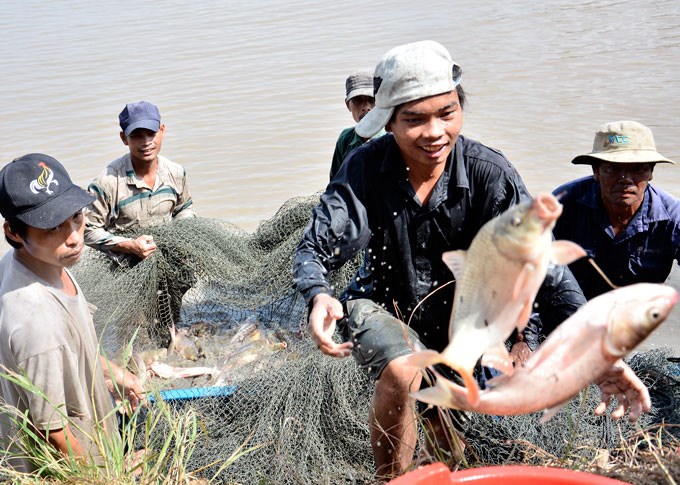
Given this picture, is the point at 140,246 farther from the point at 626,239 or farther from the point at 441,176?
→ the point at 626,239

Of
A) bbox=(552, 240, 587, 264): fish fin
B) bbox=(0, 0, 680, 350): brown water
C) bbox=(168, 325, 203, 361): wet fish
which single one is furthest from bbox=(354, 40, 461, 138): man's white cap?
bbox=(0, 0, 680, 350): brown water

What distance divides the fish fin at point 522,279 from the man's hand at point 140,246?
14.3ft

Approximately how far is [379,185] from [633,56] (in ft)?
39.1

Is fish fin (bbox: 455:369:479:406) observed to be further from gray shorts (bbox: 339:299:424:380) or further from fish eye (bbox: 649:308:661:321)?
gray shorts (bbox: 339:299:424:380)

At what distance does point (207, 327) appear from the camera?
21.6ft

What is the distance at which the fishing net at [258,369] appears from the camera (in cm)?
397

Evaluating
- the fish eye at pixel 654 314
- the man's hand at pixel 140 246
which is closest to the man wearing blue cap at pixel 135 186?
the man's hand at pixel 140 246

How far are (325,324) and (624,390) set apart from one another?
109 cm

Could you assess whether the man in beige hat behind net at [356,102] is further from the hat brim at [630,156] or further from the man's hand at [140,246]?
the hat brim at [630,156]

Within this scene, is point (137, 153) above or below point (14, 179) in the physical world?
below

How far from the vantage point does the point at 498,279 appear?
6.47ft

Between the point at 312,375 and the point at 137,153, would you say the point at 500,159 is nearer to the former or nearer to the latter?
the point at 312,375

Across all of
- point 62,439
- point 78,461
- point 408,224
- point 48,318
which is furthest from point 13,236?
point 408,224

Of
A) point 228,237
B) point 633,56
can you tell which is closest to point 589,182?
point 228,237
